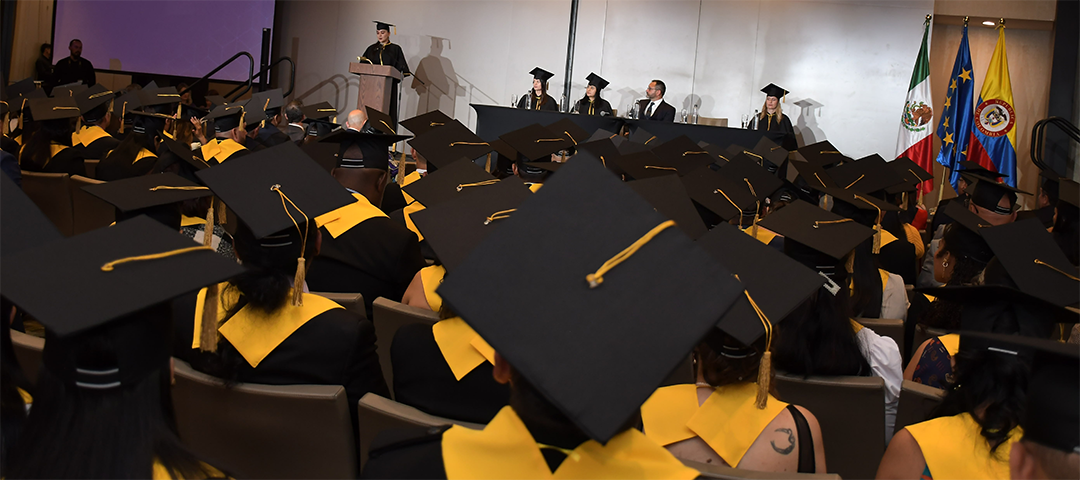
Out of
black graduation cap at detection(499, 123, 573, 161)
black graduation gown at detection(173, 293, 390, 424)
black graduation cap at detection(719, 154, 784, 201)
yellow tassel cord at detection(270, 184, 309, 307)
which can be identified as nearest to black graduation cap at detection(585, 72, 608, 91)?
black graduation cap at detection(499, 123, 573, 161)

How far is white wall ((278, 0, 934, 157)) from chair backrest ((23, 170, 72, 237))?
9.41 meters

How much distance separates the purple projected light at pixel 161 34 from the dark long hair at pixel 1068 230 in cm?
1238

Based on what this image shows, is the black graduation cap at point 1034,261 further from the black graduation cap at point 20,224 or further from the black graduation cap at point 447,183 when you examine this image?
the black graduation cap at point 20,224

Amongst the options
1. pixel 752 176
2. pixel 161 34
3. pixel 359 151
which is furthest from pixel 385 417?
pixel 161 34

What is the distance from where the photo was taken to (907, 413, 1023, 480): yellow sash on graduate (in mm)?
1446

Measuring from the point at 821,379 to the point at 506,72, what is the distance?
12.0m

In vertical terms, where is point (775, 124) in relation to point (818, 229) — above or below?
above

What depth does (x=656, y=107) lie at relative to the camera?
11.7 meters

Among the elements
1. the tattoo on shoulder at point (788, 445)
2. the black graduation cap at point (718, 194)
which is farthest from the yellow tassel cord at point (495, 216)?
the black graduation cap at point (718, 194)

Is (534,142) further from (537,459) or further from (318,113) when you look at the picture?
(537,459)

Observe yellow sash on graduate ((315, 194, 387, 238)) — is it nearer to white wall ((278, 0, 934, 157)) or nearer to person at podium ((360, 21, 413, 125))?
person at podium ((360, 21, 413, 125))

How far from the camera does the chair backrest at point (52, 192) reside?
15.1ft

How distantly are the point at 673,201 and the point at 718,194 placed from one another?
1.00 m

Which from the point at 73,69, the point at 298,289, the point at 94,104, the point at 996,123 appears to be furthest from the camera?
the point at 73,69
